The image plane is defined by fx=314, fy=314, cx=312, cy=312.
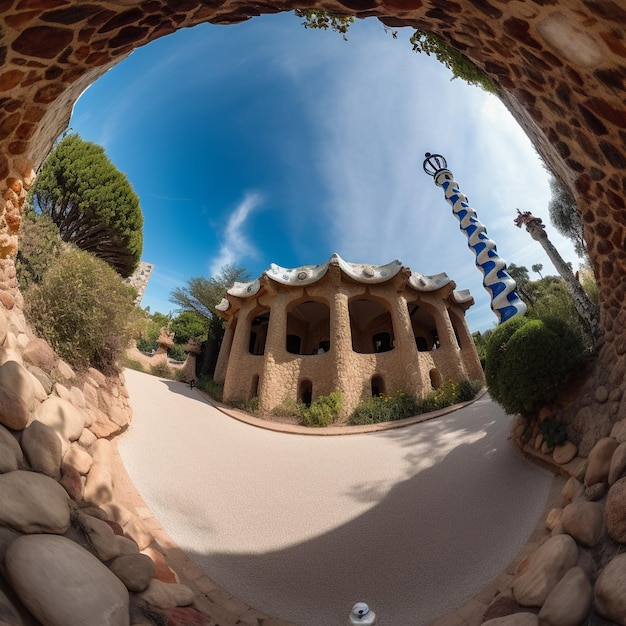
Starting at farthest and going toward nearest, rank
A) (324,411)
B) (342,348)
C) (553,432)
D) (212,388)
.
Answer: (212,388)
(342,348)
(324,411)
(553,432)

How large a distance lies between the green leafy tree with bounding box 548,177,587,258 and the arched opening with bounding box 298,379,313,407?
→ 9.91 metres

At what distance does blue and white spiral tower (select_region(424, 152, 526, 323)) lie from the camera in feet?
30.0

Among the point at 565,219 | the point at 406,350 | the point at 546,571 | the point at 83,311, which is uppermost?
the point at 565,219

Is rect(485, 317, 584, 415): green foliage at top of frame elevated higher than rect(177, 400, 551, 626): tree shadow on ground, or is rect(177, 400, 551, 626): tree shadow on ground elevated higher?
rect(485, 317, 584, 415): green foliage at top of frame

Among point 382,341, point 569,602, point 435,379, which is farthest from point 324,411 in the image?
point 569,602

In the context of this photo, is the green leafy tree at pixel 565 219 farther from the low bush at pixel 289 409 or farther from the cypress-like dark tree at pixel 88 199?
the cypress-like dark tree at pixel 88 199

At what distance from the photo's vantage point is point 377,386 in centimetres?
1204

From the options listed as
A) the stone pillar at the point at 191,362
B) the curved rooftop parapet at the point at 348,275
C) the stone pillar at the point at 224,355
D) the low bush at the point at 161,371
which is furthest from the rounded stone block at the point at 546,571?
the stone pillar at the point at 191,362

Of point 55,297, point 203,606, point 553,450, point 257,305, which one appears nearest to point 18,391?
point 203,606

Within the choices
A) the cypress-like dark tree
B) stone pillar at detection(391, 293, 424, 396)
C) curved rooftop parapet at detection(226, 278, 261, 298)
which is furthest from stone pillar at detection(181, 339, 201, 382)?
stone pillar at detection(391, 293, 424, 396)

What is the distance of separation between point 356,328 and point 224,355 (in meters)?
6.83

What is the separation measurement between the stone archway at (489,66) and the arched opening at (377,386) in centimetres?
889

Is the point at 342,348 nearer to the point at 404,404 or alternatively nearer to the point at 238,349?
the point at 404,404

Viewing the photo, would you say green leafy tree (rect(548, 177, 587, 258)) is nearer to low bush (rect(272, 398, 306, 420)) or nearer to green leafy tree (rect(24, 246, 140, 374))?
low bush (rect(272, 398, 306, 420))
